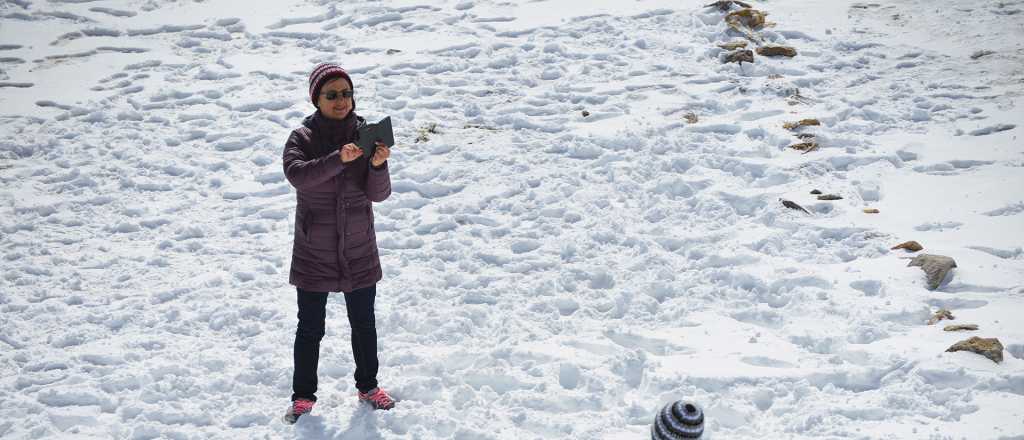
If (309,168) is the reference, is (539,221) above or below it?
below

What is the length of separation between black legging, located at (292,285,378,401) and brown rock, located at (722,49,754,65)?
241 inches

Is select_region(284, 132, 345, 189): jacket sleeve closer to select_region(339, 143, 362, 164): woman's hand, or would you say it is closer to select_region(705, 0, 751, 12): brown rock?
select_region(339, 143, 362, 164): woman's hand

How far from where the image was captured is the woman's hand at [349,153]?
402 cm

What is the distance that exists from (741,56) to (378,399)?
628cm

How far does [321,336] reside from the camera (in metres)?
4.61

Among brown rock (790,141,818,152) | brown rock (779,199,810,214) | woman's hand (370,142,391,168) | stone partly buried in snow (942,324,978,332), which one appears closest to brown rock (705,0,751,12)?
brown rock (790,141,818,152)

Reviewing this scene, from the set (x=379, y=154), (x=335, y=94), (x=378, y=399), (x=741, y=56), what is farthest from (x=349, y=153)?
(x=741, y=56)

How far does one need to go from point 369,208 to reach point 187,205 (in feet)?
11.9

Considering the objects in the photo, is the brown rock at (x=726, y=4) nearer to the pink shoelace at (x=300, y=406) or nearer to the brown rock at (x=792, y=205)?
the brown rock at (x=792, y=205)

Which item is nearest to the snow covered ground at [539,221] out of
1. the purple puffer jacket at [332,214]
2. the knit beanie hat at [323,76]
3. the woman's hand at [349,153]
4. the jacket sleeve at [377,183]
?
the purple puffer jacket at [332,214]

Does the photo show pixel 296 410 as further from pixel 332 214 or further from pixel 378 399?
pixel 332 214

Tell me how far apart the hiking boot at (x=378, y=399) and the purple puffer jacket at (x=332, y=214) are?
0.72 m

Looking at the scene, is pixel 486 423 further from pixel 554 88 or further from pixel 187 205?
pixel 554 88

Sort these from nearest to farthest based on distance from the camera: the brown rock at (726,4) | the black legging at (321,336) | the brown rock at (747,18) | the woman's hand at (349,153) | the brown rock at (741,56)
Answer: the woman's hand at (349,153) < the black legging at (321,336) < the brown rock at (741,56) < the brown rock at (747,18) < the brown rock at (726,4)
